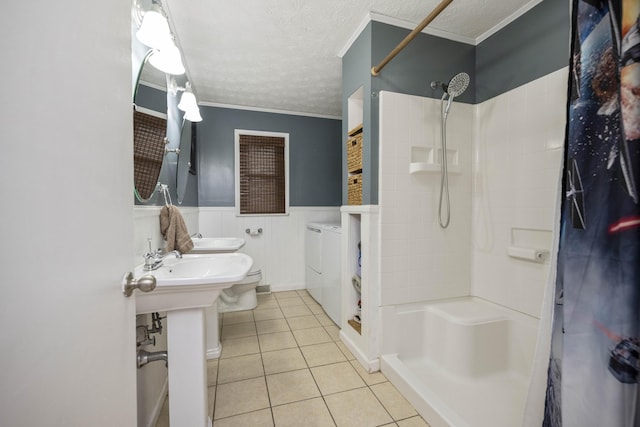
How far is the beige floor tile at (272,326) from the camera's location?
2.35m

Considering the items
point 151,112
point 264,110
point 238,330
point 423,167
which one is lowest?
point 238,330

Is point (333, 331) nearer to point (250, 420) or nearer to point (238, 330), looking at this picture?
point (238, 330)

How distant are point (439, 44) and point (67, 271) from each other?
236 centimetres

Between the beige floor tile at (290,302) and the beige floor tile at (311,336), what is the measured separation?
0.66 meters

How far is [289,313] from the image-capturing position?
272 cm

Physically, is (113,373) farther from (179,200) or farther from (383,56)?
(383,56)

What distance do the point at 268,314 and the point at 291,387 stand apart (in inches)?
46.3

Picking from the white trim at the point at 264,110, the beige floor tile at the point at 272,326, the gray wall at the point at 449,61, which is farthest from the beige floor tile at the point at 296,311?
the white trim at the point at 264,110

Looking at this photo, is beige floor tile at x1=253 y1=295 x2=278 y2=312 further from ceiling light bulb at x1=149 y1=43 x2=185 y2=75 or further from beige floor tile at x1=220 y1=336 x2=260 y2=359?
ceiling light bulb at x1=149 y1=43 x2=185 y2=75

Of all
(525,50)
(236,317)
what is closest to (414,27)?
(525,50)

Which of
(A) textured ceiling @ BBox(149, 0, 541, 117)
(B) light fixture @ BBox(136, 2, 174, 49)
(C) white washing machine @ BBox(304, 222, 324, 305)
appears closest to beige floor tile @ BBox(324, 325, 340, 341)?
(C) white washing machine @ BBox(304, 222, 324, 305)

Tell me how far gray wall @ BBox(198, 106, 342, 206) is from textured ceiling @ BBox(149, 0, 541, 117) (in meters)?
0.50

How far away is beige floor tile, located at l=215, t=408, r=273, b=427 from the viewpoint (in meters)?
1.31

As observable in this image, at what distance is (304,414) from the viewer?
4.52ft
